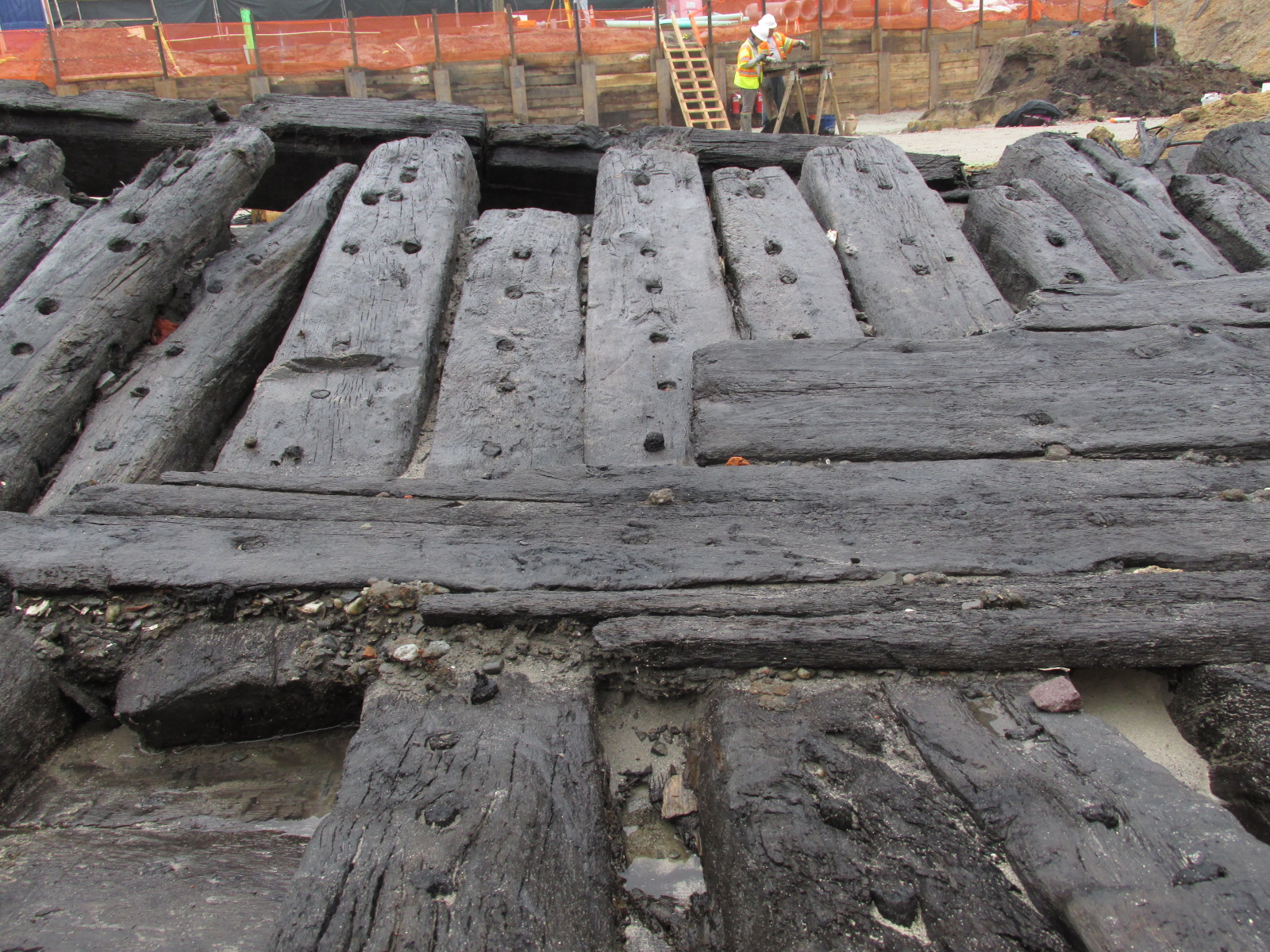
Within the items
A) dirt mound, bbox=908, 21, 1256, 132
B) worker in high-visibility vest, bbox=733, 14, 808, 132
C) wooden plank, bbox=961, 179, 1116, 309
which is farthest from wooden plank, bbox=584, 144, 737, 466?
dirt mound, bbox=908, 21, 1256, 132

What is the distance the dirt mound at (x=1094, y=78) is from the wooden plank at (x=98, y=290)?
14.4 meters

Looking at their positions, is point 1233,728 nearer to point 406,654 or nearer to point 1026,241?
point 406,654

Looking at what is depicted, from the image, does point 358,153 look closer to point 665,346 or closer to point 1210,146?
point 665,346

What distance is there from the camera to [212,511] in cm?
204

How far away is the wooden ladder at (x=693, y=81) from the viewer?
20547 millimetres

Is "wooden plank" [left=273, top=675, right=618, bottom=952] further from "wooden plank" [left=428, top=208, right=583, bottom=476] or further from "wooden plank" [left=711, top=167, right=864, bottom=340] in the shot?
"wooden plank" [left=711, top=167, right=864, bottom=340]

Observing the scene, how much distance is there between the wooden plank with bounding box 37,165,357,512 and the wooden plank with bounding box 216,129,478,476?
0.23m

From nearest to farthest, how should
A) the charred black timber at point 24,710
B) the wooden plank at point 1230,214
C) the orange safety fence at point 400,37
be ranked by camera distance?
the charred black timber at point 24,710 < the wooden plank at point 1230,214 < the orange safety fence at point 400,37

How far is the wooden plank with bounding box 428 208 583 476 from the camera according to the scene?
242cm

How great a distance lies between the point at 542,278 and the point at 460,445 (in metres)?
1.04

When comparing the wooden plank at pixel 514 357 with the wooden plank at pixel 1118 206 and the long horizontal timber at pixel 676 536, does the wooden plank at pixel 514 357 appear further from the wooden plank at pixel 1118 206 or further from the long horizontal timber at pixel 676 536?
the wooden plank at pixel 1118 206

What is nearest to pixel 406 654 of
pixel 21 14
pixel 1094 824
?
pixel 1094 824

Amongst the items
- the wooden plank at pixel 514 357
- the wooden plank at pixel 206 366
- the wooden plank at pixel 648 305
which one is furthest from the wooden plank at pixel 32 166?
the wooden plank at pixel 648 305

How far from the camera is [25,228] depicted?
11.4ft
